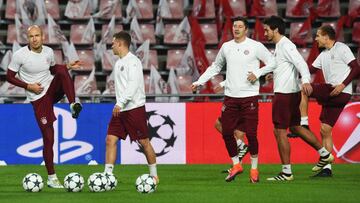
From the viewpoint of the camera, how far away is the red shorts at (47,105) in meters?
11.8

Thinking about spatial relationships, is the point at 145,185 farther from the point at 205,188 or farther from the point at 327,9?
the point at 327,9

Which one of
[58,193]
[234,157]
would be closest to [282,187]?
[234,157]

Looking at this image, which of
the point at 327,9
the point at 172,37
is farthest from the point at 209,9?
the point at 327,9

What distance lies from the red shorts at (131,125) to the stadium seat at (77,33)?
805 cm

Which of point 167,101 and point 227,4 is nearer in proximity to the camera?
point 167,101

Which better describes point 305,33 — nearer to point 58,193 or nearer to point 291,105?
point 291,105

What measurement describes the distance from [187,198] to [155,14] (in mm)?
11114

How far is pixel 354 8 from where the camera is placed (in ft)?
65.7

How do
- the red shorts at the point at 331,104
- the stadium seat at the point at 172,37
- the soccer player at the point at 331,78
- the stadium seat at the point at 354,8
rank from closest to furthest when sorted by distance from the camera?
the soccer player at the point at 331,78 < the red shorts at the point at 331,104 < the stadium seat at the point at 172,37 < the stadium seat at the point at 354,8

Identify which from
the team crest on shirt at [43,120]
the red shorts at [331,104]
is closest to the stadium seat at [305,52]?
the red shorts at [331,104]

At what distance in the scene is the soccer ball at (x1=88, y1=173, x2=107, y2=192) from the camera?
35.1ft

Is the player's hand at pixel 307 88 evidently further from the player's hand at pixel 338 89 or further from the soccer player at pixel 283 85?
the player's hand at pixel 338 89

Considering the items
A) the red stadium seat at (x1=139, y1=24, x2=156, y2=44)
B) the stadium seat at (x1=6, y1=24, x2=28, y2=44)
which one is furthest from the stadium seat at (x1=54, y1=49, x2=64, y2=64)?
the red stadium seat at (x1=139, y1=24, x2=156, y2=44)

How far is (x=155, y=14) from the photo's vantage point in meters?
20.9
